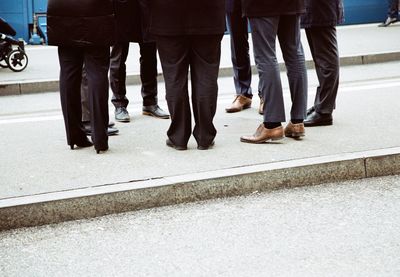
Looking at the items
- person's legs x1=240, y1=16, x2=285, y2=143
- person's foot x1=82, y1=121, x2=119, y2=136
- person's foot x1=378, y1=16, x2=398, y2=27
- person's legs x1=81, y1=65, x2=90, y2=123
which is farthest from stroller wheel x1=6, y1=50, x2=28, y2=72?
person's foot x1=378, y1=16, x2=398, y2=27

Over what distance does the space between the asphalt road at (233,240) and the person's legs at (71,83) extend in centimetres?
146

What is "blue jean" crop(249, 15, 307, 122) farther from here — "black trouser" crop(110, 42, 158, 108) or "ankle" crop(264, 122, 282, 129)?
"black trouser" crop(110, 42, 158, 108)

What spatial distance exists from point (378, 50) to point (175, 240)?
8.45 m

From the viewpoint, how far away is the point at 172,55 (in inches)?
241

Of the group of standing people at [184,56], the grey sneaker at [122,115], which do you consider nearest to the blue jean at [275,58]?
the group of standing people at [184,56]

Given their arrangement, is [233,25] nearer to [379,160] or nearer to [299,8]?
[299,8]

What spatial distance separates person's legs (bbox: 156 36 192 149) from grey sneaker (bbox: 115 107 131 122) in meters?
1.37

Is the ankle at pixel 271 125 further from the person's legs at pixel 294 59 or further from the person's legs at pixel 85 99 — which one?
the person's legs at pixel 85 99

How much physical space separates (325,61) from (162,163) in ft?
6.43

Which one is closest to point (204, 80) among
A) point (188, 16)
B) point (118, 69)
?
point (188, 16)

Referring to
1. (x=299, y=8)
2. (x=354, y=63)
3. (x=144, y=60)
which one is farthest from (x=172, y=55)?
(x=354, y=63)

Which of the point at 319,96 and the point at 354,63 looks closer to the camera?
the point at 319,96

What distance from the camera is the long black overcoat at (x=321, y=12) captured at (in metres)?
6.75

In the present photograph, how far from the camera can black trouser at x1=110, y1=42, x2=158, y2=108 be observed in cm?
754
